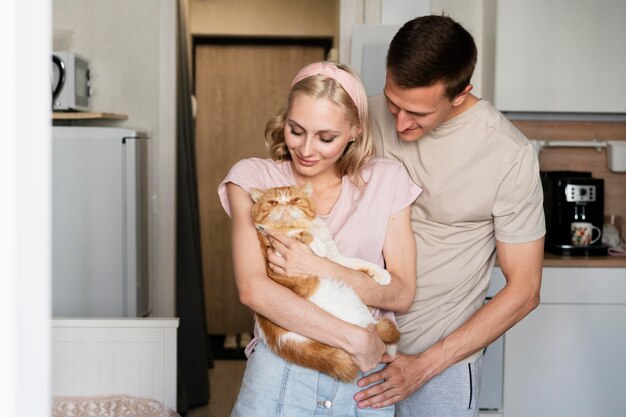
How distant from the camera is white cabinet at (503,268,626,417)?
3213 mm

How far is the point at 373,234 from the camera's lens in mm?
1568

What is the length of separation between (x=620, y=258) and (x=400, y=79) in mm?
2107

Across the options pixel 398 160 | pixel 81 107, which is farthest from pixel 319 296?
pixel 81 107

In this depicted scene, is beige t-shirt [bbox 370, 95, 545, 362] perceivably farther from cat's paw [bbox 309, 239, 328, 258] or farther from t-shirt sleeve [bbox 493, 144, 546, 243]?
cat's paw [bbox 309, 239, 328, 258]

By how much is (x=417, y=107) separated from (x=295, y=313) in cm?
52

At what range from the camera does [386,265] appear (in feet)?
5.25

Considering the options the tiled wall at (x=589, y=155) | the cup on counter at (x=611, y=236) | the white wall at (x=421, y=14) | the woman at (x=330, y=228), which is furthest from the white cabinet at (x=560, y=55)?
the woman at (x=330, y=228)

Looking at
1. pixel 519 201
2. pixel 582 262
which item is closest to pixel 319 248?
pixel 519 201

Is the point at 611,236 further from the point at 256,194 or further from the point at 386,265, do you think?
the point at 256,194

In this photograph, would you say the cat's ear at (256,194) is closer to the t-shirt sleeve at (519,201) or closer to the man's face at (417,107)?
the man's face at (417,107)

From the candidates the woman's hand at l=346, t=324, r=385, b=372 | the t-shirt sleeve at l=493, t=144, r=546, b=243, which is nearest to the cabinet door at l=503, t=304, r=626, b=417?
the t-shirt sleeve at l=493, t=144, r=546, b=243

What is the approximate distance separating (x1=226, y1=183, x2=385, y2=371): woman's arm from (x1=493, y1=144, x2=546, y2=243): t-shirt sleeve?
0.44 m

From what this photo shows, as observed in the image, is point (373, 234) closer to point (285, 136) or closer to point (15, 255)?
point (285, 136)

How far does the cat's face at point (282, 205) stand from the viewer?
4.95 ft
